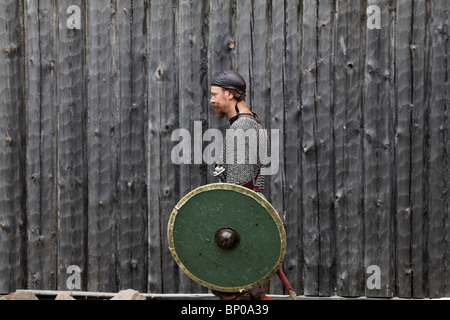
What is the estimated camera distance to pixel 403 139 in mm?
4684

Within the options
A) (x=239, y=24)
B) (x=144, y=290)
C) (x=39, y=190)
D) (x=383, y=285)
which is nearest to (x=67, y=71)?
(x=39, y=190)

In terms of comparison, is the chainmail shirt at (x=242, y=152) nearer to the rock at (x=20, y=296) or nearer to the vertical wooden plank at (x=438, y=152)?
the vertical wooden plank at (x=438, y=152)

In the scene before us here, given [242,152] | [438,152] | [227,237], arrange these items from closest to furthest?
[227,237] < [242,152] < [438,152]

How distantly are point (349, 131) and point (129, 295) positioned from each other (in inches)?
81.2

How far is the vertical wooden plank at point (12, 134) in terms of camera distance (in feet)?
15.9

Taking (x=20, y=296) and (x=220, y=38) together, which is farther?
(x=220, y=38)

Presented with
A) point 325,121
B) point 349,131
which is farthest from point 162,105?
point 349,131

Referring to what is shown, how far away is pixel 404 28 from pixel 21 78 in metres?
3.03

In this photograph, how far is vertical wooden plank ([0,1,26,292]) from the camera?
4859 millimetres

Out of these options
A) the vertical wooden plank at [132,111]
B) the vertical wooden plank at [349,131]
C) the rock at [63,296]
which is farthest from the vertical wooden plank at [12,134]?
the vertical wooden plank at [349,131]

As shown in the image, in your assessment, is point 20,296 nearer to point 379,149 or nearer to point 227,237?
point 227,237

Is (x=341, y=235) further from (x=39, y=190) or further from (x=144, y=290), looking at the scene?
(x=39, y=190)

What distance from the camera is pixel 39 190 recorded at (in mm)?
4859
